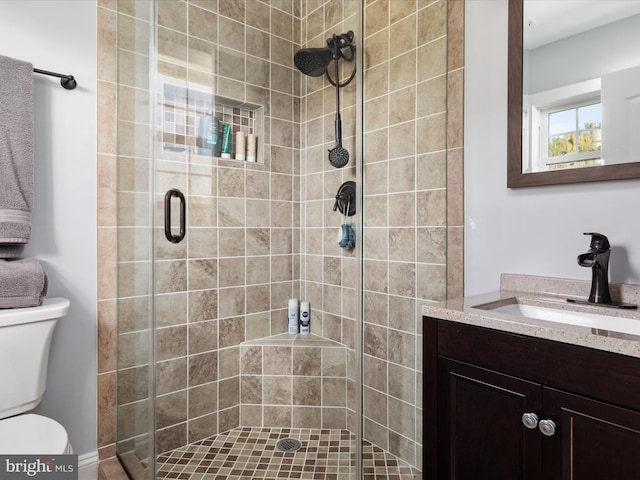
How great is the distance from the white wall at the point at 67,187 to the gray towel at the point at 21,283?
0.60 feet

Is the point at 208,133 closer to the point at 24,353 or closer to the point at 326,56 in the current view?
the point at 326,56

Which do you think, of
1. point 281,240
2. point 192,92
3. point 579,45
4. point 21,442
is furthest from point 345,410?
point 579,45

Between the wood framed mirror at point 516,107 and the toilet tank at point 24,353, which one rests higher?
the wood framed mirror at point 516,107

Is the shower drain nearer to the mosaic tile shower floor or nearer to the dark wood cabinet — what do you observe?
the mosaic tile shower floor

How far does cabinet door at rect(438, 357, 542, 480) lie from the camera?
3.02 ft

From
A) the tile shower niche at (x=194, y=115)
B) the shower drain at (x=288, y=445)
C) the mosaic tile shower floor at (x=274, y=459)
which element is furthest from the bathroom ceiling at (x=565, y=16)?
the shower drain at (x=288, y=445)

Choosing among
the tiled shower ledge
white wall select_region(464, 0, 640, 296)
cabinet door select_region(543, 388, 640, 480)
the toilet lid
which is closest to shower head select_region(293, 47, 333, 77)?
white wall select_region(464, 0, 640, 296)

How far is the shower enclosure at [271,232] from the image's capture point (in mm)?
1437

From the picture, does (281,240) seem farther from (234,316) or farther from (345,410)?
(345,410)

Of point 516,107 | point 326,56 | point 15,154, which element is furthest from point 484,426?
point 15,154

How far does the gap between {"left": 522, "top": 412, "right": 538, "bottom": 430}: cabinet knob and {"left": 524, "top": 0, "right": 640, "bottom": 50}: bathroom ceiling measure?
1.18 meters

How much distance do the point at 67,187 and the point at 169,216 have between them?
0.55 m

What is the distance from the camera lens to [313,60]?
1469mm

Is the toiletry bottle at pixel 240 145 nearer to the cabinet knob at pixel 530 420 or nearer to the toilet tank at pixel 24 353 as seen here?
the toilet tank at pixel 24 353
